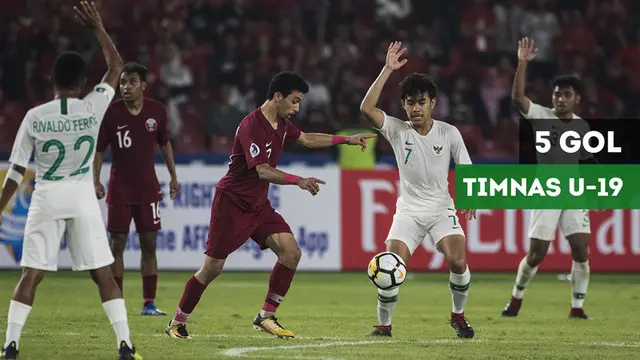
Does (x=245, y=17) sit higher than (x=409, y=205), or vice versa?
(x=245, y=17)

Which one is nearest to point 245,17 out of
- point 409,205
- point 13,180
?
point 409,205

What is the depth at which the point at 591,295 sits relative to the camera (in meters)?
15.3

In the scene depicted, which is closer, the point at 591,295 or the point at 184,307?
the point at 184,307

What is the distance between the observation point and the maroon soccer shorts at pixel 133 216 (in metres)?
12.2

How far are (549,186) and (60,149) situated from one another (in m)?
6.01

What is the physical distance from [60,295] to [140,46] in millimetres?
7613

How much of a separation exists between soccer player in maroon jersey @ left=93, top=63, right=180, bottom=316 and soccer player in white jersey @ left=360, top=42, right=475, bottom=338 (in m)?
3.08

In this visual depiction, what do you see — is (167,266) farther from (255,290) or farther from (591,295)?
(591,295)

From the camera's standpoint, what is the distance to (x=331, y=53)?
2164cm

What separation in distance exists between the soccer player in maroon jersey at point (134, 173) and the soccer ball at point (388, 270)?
3.18 metres

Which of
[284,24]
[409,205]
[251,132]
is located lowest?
[409,205]

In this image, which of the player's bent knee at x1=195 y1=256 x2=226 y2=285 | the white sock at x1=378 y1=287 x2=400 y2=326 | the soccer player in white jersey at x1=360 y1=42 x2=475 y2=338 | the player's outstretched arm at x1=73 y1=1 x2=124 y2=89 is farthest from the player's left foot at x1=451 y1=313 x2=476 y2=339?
the player's outstretched arm at x1=73 y1=1 x2=124 y2=89

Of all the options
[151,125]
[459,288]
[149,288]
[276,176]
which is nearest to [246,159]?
[276,176]

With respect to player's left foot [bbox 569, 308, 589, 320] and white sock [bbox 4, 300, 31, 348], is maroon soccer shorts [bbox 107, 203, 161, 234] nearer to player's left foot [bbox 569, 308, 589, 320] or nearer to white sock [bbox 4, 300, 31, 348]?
white sock [bbox 4, 300, 31, 348]
